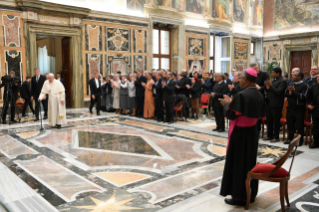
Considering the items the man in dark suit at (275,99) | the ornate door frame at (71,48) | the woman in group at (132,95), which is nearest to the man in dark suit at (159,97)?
the woman in group at (132,95)

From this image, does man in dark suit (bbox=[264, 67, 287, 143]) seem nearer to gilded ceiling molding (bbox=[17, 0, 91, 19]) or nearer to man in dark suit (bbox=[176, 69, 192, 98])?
man in dark suit (bbox=[176, 69, 192, 98])

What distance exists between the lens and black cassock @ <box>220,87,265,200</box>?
3186 mm

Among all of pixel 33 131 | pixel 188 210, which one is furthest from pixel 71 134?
pixel 188 210

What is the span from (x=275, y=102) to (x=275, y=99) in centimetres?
7

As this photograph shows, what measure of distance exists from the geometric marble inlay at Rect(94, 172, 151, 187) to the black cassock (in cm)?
157

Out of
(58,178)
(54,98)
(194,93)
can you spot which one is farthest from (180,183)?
(194,93)

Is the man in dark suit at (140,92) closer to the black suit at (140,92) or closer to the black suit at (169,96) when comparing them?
the black suit at (140,92)

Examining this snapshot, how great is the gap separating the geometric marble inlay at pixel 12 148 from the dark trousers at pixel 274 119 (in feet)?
16.9

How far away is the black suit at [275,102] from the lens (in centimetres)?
621

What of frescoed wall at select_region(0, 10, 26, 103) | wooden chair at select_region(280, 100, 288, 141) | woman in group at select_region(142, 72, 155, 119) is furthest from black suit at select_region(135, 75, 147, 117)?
wooden chair at select_region(280, 100, 288, 141)

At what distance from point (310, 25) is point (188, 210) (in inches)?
683

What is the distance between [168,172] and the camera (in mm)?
4664

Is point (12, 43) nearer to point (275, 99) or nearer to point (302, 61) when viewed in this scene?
point (275, 99)

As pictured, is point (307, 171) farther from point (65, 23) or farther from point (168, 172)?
point (65, 23)
